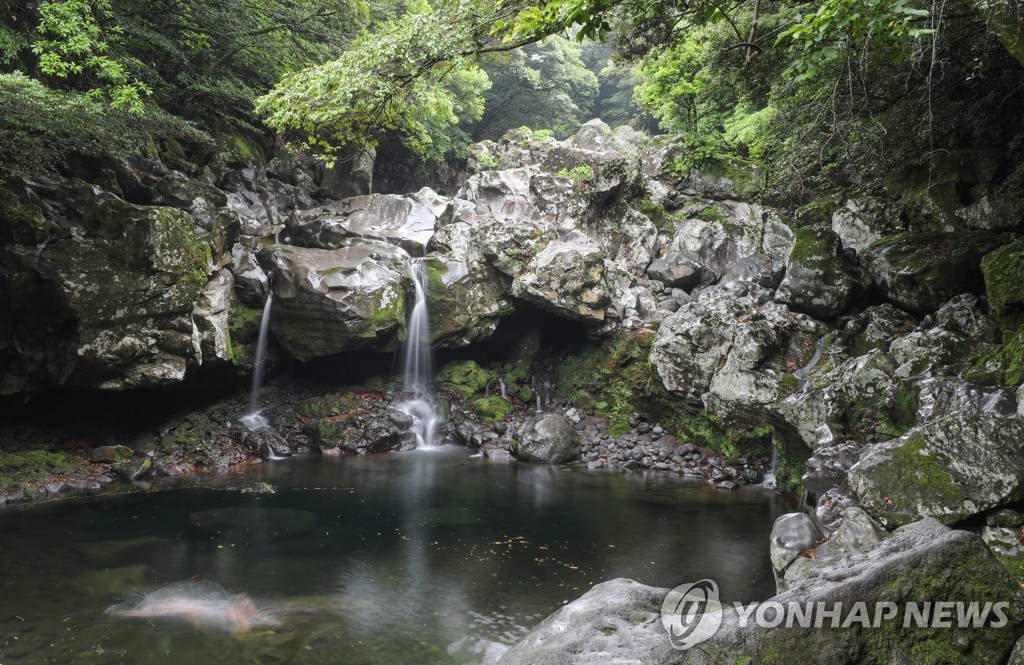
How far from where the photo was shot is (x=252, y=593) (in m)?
7.40

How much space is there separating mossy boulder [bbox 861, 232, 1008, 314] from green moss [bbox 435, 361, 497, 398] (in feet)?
36.9

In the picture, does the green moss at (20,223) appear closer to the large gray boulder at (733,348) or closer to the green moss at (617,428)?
the large gray boulder at (733,348)

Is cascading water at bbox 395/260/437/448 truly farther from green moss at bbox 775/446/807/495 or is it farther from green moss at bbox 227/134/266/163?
green moss at bbox 775/446/807/495

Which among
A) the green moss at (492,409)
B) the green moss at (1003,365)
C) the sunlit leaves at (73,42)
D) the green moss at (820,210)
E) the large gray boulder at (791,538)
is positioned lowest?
the large gray boulder at (791,538)

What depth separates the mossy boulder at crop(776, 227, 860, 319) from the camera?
12.1m

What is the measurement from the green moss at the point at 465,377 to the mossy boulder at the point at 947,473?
42.5 feet

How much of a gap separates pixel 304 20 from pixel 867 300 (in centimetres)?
1644

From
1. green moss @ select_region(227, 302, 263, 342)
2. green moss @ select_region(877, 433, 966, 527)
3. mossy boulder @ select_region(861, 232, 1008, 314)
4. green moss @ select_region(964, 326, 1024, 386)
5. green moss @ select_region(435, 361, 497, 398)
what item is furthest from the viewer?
green moss @ select_region(435, 361, 497, 398)

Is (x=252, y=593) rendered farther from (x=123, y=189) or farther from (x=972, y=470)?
(x=123, y=189)

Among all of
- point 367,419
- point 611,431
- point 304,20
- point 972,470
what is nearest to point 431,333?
point 367,419

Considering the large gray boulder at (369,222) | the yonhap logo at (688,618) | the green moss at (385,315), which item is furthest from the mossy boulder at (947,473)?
the large gray boulder at (369,222)

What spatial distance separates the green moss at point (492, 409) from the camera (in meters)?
17.5

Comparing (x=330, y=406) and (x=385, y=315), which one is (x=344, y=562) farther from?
(x=330, y=406)

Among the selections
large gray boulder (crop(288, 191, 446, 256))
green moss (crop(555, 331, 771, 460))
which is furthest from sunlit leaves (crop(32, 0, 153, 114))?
green moss (crop(555, 331, 771, 460))
